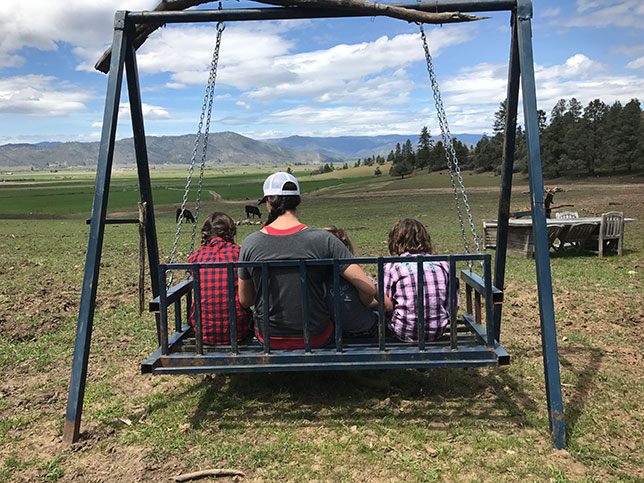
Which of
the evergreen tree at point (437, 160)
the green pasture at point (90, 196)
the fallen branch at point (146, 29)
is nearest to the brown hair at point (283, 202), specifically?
the fallen branch at point (146, 29)

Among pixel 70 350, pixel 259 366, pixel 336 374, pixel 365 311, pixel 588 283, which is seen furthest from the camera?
pixel 588 283

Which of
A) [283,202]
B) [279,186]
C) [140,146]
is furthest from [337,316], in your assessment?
[140,146]

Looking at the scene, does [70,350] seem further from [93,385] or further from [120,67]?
[120,67]

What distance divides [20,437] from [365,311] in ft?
9.90

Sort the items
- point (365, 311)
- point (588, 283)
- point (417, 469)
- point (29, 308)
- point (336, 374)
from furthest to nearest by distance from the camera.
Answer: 1. point (588, 283)
2. point (29, 308)
3. point (336, 374)
4. point (365, 311)
5. point (417, 469)

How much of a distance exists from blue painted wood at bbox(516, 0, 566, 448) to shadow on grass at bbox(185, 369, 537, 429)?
1.32 ft

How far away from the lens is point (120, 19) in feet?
14.1

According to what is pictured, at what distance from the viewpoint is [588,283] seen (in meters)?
9.12

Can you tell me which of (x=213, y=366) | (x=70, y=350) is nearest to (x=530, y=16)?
(x=213, y=366)

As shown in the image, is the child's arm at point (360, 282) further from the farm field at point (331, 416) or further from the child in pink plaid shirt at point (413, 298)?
the farm field at point (331, 416)

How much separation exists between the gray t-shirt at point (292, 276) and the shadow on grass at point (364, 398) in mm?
762

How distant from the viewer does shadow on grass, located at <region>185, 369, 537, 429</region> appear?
4105 millimetres

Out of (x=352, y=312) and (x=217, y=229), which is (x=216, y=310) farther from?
(x=352, y=312)

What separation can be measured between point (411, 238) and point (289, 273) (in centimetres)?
117
